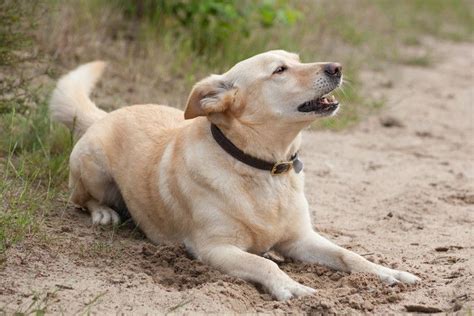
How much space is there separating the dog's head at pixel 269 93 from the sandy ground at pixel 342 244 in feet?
2.70

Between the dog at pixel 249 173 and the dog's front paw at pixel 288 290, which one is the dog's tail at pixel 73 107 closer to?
the dog at pixel 249 173

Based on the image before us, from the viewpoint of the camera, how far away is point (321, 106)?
4.56 meters

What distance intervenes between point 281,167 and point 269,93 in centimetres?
40

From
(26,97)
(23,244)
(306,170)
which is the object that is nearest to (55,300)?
(23,244)

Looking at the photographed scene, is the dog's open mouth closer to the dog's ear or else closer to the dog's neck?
the dog's neck

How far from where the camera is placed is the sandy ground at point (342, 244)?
13.0 ft

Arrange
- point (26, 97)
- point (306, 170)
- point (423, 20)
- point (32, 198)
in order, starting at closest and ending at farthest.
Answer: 1. point (32, 198)
2. point (26, 97)
3. point (306, 170)
4. point (423, 20)

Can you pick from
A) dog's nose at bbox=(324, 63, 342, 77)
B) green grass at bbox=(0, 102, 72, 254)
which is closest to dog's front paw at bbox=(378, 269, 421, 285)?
dog's nose at bbox=(324, 63, 342, 77)

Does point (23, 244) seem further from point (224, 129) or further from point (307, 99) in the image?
point (307, 99)

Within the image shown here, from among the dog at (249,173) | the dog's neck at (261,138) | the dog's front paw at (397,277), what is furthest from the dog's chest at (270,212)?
the dog's front paw at (397,277)

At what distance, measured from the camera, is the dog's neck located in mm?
4574

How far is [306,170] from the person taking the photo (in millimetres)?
6809

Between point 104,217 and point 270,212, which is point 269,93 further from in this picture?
point 104,217

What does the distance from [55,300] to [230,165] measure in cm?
124
